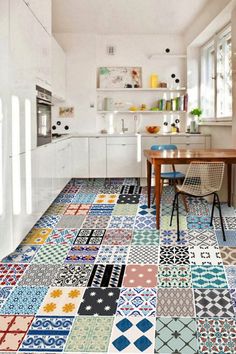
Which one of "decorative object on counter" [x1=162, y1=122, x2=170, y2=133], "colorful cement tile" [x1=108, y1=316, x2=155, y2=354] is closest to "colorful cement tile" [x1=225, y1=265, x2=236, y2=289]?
"colorful cement tile" [x1=108, y1=316, x2=155, y2=354]

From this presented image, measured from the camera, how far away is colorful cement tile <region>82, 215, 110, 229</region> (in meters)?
4.01

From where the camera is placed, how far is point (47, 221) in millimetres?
4176

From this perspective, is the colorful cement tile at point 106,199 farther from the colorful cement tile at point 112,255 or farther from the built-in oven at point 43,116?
the colorful cement tile at point 112,255

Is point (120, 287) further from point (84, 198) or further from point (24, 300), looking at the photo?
point (84, 198)

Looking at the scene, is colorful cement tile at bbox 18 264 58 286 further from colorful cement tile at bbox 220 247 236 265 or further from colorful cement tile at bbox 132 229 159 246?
colorful cement tile at bbox 220 247 236 265

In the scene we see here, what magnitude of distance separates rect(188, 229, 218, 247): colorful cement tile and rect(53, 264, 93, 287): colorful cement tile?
3.47 feet

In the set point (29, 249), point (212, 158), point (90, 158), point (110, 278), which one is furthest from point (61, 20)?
point (110, 278)

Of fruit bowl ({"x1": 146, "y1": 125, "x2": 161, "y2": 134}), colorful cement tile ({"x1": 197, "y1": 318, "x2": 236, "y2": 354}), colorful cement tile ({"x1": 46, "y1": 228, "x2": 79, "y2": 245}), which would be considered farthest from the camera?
fruit bowl ({"x1": 146, "y1": 125, "x2": 161, "y2": 134})

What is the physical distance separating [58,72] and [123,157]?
1.72 m

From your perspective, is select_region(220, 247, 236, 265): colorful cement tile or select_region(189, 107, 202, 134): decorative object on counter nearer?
select_region(220, 247, 236, 265): colorful cement tile

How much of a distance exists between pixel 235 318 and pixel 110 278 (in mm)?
921

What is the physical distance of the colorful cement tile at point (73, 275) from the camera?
2.65 m

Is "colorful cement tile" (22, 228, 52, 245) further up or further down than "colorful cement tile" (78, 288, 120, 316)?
further up

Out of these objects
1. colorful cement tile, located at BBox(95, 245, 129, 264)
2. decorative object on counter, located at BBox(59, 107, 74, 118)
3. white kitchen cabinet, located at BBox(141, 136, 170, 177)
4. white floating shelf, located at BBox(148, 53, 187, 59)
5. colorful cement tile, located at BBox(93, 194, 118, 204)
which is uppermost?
white floating shelf, located at BBox(148, 53, 187, 59)
